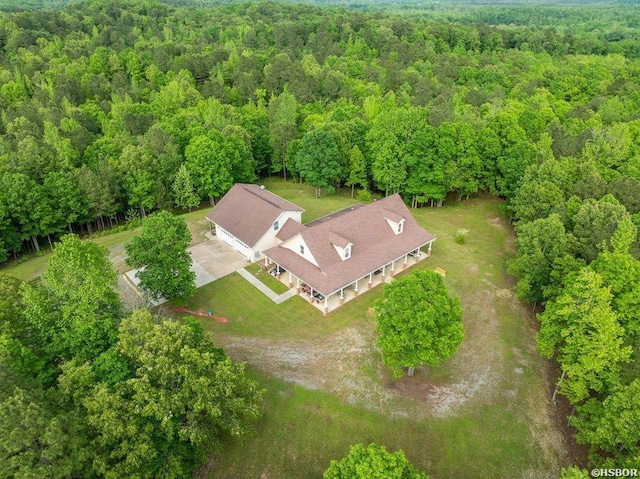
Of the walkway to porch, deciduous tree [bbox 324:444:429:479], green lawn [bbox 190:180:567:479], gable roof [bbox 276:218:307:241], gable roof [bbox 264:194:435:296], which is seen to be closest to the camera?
deciduous tree [bbox 324:444:429:479]

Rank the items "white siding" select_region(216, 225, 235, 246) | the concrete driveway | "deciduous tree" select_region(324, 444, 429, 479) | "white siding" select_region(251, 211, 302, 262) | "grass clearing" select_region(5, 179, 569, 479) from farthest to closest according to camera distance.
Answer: "white siding" select_region(216, 225, 235, 246) → "white siding" select_region(251, 211, 302, 262) → the concrete driveway → "grass clearing" select_region(5, 179, 569, 479) → "deciduous tree" select_region(324, 444, 429, 479)

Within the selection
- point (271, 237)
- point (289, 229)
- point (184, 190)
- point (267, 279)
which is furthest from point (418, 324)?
point (184, 190)

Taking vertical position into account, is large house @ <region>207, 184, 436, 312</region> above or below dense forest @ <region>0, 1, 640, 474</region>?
below

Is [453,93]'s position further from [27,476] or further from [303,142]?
[27,476]

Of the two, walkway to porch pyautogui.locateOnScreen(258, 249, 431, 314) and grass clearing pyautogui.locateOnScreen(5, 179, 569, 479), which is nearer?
grass clearing pyautogui.locateOnScreen(5, 179, 569, 479)

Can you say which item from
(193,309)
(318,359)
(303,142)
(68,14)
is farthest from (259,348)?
(68,14)

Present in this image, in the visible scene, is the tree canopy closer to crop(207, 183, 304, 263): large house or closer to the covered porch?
the covered porch

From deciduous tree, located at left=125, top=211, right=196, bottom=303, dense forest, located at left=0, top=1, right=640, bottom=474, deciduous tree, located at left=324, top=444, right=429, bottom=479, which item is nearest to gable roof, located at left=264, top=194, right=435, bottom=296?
deciduous tree, located at left=125, top=211, right=196, bottom=303
